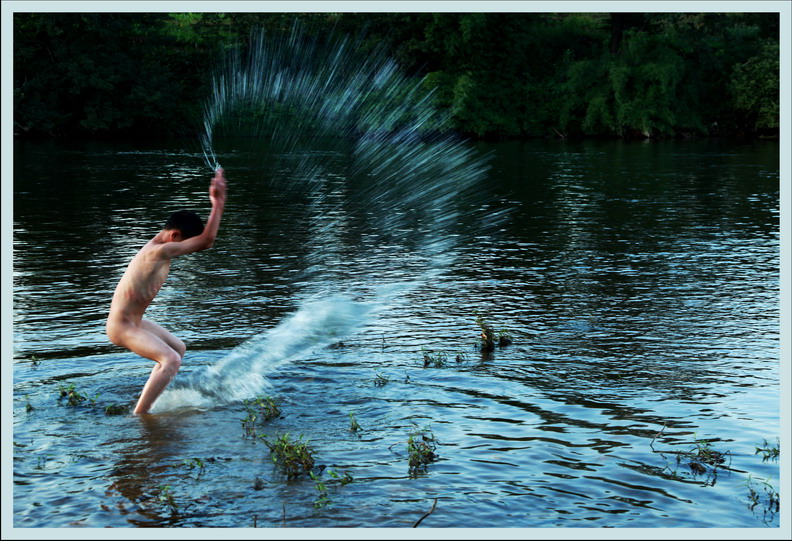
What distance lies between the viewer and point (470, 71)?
6169 cm

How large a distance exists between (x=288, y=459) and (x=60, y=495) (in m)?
1.59

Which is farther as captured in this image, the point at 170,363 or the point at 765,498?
the point at 170,363

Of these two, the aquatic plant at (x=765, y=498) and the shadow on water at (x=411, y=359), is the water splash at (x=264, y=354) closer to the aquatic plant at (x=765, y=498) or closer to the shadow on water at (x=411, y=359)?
the shadow on water at (x=411, y=359)

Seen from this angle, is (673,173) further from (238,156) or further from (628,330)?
(628,330)

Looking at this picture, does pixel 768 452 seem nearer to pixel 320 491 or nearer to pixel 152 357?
pixel 320 491

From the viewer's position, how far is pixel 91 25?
179 feet

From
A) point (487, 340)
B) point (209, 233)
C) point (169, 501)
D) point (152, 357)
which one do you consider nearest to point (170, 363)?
point (152, 357)

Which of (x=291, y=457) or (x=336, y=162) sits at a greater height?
(x=336, y=162)

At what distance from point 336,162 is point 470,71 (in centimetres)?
2421

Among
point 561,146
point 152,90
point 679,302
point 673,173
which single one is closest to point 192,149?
point 152,90

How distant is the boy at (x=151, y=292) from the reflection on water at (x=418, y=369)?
419 mm

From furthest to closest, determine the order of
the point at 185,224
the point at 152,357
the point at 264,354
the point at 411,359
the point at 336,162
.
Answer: the point at 336,162 → the point at 264,354 → the point at 411,359 → the point at 152,357 → the point at 185,224

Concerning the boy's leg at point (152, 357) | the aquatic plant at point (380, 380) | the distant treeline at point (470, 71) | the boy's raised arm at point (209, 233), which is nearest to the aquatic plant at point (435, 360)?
the aquatic plant at point (380, 380)

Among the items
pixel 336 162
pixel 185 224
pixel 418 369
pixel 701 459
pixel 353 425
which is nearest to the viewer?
pixel 701 459
